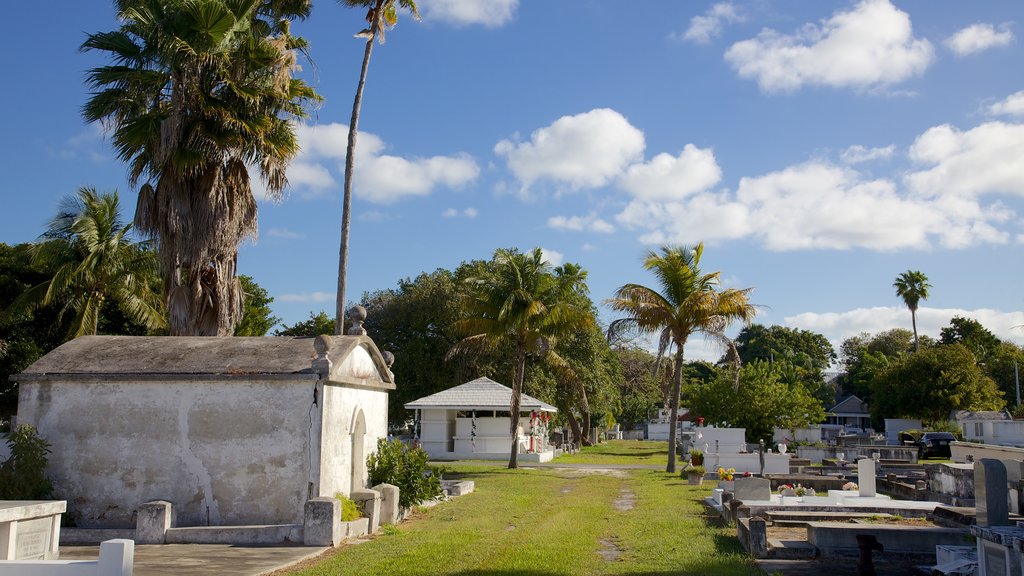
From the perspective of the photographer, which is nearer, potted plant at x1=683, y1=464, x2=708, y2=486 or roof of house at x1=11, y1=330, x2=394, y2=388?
roof of house at x1=11, y1=330, x2=394, y2=388

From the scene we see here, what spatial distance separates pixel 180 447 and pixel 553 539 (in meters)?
6.72

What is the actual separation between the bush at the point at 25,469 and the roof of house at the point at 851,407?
267ft

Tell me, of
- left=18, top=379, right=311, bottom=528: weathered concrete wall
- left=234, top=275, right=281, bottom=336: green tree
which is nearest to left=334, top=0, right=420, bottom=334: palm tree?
left=18, top=379, right=311, bottom=528: weathered concrete wall

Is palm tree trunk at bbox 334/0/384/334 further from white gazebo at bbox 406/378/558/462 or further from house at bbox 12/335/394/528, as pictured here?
white gazebo at bbox 406/378/558/462

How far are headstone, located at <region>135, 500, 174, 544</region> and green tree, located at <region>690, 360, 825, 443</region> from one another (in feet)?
91.0

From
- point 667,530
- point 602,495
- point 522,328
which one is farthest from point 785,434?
point 667,530

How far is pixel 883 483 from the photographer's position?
23.0 metres

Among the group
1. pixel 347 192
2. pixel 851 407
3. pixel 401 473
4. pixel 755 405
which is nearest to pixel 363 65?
pixel 347 192

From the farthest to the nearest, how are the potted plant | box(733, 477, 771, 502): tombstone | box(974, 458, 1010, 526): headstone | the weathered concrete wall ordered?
the potted plant → box(733, 477, 771, 502): tombstone → the weathered concrete wall → box(974, 458, 1010, 526): headstone

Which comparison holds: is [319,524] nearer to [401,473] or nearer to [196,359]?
[196,359]

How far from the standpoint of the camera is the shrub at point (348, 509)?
14.3 metres

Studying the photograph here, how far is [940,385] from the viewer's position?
49719 millimetres

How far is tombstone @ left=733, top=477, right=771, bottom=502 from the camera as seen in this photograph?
59.6ft

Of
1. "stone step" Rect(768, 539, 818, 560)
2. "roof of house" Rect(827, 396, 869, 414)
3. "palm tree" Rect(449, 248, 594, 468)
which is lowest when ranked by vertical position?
"stone step" Rect(768, 539, 818, 560)
